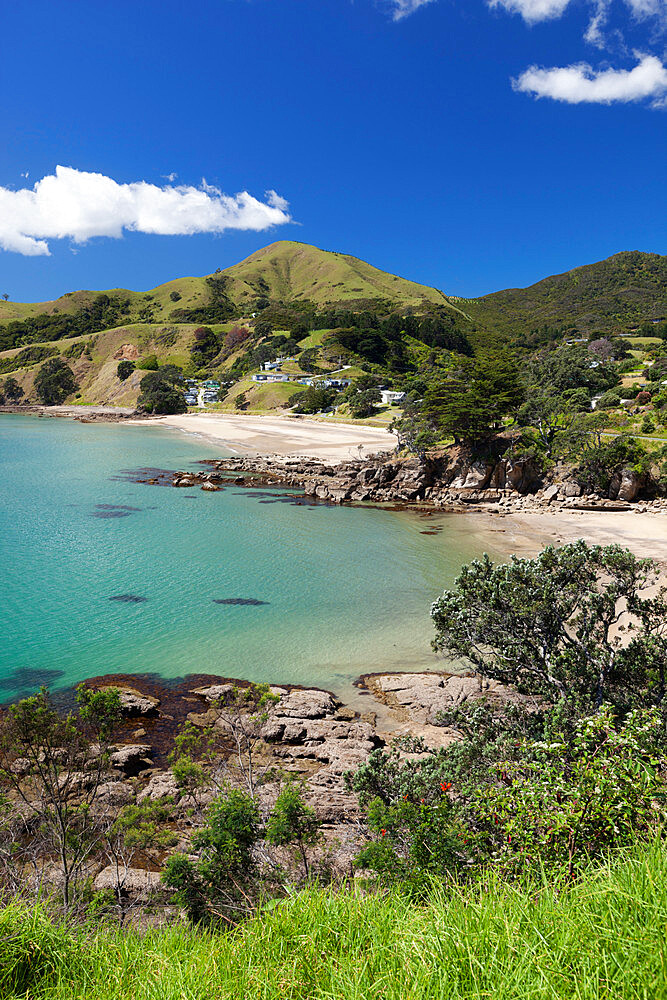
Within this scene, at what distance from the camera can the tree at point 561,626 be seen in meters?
8.63

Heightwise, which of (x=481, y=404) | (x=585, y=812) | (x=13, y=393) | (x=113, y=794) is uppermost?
(x=13, y=393)

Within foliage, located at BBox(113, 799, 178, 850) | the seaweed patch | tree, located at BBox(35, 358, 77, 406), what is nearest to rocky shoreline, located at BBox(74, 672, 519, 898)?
foliage, located at BBox(113, 799, 178, 850)

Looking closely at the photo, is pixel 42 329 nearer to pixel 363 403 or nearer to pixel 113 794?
pixel 363 403

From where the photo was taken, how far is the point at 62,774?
1090cm

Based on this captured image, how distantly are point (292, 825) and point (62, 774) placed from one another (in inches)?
257

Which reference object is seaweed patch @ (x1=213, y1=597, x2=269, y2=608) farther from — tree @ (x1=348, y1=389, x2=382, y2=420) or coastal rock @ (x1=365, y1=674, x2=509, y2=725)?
tree @ (x1=348, y1=389, x2=382, y2=420)

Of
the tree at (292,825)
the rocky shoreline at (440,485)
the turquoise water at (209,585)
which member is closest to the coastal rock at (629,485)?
the rocky shoreline at (440,485)

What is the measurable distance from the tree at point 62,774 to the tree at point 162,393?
11196 cm

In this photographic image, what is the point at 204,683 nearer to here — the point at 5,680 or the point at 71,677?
the point at 71,677

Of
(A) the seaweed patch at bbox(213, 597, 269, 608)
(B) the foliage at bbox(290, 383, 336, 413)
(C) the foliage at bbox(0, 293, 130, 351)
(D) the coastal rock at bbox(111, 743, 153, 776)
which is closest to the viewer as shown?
(D) the coastal rock at bbox(111, 743, 153, 776)

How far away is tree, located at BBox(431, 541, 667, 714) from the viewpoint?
863cm

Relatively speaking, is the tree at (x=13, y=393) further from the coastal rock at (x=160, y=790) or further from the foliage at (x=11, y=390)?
the coastal rock at (x=160, y=790)

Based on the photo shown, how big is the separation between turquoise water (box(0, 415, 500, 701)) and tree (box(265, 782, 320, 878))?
8.05 metres

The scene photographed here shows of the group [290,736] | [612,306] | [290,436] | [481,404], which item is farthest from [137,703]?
[612,306]
